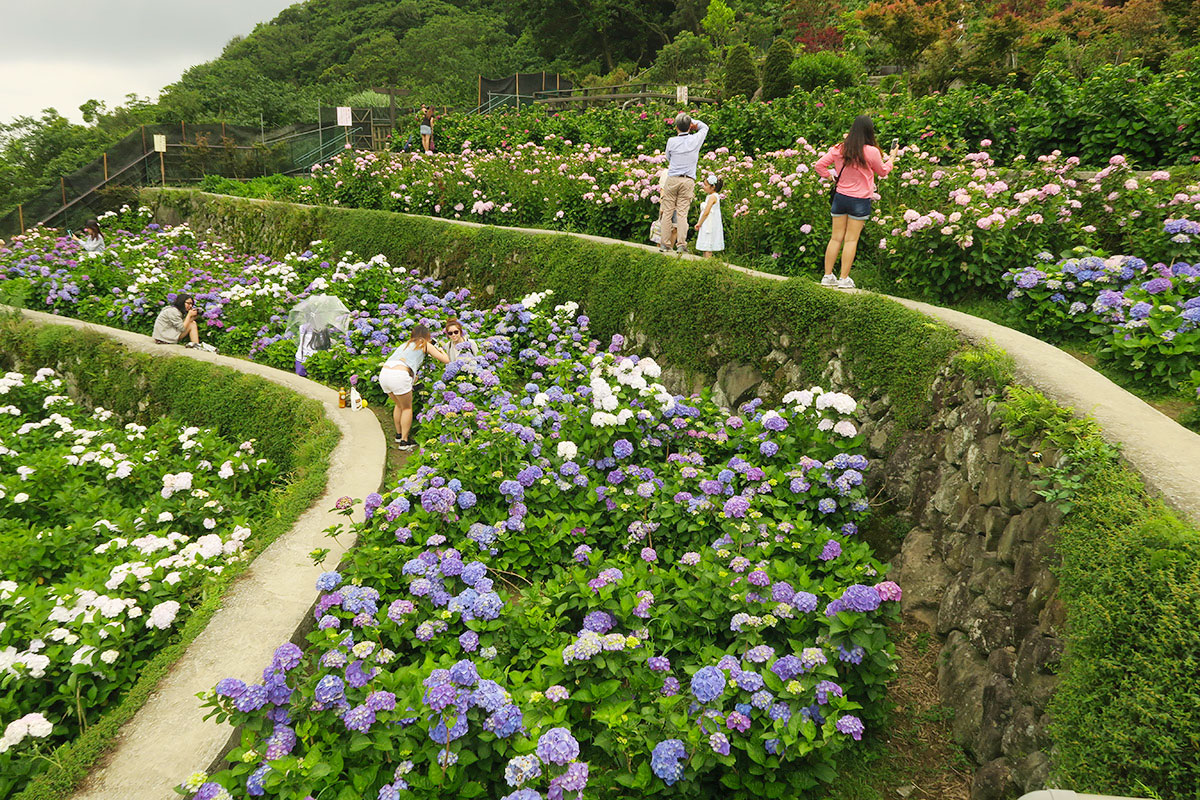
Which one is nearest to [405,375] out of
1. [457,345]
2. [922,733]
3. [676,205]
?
[457,345]

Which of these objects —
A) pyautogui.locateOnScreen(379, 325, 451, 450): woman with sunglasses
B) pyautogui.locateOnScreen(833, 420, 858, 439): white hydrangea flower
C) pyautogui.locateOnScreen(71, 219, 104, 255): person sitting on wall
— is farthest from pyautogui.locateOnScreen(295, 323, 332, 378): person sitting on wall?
pyautogui.locateOnScreen(71, 219, 104, 255): person sitting on wall

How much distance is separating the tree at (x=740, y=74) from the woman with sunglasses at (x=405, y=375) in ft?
47.9

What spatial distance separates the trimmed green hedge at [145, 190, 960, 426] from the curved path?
119 inches

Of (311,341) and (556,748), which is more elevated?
(311,341)

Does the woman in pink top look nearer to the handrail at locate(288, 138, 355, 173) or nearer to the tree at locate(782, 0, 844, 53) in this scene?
the handrail at locate(288, 138, 355, 173)

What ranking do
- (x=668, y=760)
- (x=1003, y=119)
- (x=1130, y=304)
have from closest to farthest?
(x=668, y=760), (x=1130, y=304), (x=1003, y=119)

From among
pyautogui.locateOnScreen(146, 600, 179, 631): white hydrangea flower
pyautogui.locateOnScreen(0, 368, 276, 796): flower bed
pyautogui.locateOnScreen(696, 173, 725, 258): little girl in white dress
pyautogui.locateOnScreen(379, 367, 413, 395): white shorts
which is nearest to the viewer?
pyautogui.locateOnScreen(0, 368, 276, 796): flower bed


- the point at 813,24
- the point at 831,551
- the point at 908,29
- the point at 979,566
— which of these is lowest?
the point at 831,551

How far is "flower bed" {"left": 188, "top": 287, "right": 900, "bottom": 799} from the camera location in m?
2.76

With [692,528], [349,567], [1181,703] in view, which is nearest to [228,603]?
[349,567]

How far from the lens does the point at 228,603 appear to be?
399 cm

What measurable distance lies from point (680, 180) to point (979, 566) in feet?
17.1

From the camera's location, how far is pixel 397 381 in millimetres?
6277

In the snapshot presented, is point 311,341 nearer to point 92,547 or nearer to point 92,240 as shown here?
point 92,547
